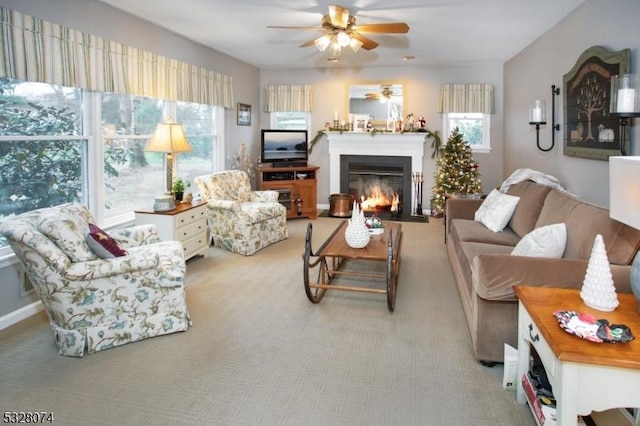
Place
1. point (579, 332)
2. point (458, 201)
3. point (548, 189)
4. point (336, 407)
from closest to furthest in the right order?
1. point (579, 332)
2. point (336, 407)
3. point (548, 189)
4. point (458, 201)

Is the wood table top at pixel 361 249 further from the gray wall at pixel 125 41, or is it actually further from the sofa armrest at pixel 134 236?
the gray wall at pixel 125 41

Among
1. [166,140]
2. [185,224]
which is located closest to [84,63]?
[166,140]

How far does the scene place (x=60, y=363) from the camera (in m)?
2.63

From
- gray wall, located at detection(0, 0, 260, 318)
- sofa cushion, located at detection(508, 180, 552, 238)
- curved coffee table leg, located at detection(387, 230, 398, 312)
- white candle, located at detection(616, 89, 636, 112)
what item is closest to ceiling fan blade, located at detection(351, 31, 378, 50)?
curved coffee table leg, located at detection(387, 230, 398, 312)

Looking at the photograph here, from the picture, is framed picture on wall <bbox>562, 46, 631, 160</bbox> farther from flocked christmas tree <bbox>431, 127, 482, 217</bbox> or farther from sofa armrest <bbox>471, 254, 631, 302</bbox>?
flocked christmas tree <bbox>431, 127, 482, 217</bbox>

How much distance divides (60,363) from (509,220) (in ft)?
12.6

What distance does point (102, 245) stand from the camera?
288 cm

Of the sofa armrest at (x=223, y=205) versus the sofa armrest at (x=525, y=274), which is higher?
the sofa armrest at (x=223, y=205)

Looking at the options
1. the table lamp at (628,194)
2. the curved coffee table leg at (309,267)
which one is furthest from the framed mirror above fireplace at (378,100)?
the table lamp at (628,194)

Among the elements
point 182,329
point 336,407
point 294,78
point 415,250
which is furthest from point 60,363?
point 294,78

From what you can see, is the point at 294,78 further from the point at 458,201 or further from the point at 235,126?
the point at 458,201

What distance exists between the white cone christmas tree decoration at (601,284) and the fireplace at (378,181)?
563 centimetres

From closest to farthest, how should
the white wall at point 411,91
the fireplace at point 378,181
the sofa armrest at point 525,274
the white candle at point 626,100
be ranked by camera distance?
the sofa armrest at point 525,274
the white candle at point 626,100
the white wall at point 411,91
the fireplace at point 378,181

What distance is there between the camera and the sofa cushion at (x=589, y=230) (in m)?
2.40
